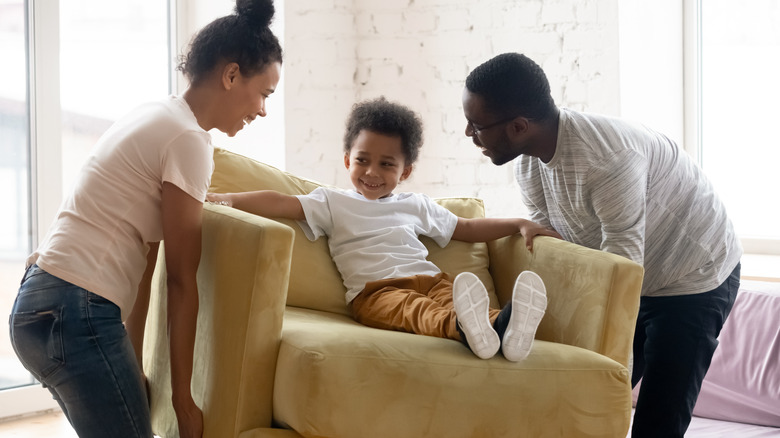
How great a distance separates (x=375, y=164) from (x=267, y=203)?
309mm

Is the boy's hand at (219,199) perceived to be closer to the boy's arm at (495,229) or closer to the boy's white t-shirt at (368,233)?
the boy's white t-shirt at (368,233)

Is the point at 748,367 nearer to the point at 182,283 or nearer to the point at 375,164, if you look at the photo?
the point at 375,164

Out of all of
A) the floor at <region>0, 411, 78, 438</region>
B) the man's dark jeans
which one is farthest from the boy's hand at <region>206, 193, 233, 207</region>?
the floor at <region>0, 411, 78, 438</region>

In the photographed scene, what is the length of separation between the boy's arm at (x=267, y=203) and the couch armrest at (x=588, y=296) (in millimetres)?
564

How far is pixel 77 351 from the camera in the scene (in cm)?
134

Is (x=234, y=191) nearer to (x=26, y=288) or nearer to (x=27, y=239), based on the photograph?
(x=26, y=288)

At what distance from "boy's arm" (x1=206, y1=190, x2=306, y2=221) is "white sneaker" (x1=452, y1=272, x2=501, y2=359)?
24.3 inches

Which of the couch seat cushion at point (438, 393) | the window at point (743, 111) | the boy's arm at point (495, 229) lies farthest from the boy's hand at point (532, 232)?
the window at point (743, 111)

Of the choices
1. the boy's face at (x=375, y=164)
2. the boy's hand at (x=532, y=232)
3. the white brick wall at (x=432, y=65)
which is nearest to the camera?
the boy's hand at (x=532, y=232)

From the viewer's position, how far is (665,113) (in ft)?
9.93

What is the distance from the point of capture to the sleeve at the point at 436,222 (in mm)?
2086

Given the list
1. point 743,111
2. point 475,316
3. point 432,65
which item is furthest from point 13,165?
point 743,111

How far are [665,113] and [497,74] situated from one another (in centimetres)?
158

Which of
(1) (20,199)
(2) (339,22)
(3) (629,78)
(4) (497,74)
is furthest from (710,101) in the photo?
(1) (20,199)
